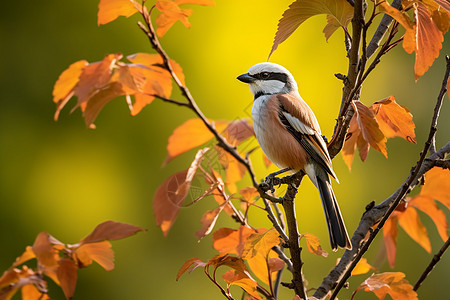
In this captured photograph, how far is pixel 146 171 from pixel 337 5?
90.6 inches

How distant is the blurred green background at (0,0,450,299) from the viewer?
9.92 feet

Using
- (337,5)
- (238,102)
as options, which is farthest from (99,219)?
(337,5)

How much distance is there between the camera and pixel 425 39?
2.95 ft

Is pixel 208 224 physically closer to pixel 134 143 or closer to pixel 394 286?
pixel 394 286

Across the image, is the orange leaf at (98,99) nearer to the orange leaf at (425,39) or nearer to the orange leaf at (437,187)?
the orange leaf at (425,39)

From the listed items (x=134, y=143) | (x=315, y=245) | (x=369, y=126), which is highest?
(x=369, y=126)

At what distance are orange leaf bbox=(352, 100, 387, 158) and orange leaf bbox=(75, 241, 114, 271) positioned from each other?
1.72 ft

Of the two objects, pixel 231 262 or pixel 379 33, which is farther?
pixel 379 33

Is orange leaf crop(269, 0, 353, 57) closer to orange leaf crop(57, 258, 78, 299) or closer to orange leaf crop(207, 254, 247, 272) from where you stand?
A: orange leaf crop(207, 254, 247, 272)

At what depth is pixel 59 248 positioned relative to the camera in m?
1.03

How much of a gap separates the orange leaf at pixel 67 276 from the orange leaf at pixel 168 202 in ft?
0.60

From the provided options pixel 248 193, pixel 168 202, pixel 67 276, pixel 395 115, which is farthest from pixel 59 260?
pixel 395 115

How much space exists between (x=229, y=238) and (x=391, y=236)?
1.39 feet

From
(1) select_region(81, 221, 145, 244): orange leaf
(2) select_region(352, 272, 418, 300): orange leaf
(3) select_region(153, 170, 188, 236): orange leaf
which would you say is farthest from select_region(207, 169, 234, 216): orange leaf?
(2) select_region(352, 272, 418, 300): orange leaf
